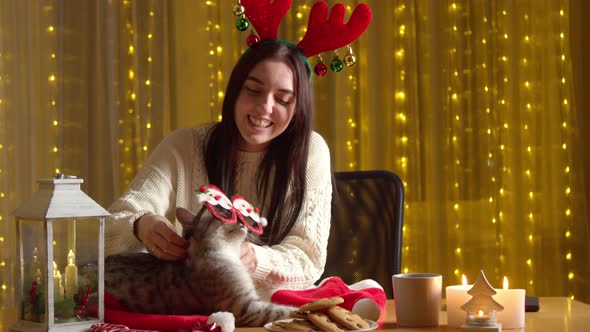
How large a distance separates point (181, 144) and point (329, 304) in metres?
0.97

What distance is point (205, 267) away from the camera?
1.23m

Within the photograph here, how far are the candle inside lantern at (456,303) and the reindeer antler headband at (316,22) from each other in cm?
84

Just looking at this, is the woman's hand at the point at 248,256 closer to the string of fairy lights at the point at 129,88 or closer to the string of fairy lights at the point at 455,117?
the string of fairy lights at the point at 129,88

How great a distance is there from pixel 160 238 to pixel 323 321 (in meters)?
0.42

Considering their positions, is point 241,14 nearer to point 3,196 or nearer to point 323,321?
point 323,321

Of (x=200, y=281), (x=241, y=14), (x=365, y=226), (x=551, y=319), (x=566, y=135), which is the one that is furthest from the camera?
(x=566, y=135)

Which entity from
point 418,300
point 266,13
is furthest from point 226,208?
point 266,13

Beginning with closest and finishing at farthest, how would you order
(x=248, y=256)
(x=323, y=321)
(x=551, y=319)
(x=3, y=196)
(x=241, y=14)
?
(x=323, y=321), (x=551, y=319), (x=248, y=256), (x=241, y=14), (x=3, y=196)

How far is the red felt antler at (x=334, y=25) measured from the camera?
1923mm

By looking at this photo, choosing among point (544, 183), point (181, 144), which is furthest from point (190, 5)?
point (544, 183)

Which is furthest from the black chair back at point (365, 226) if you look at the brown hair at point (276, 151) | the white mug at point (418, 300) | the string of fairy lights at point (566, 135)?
the string of fairy lights at point (566, 135)

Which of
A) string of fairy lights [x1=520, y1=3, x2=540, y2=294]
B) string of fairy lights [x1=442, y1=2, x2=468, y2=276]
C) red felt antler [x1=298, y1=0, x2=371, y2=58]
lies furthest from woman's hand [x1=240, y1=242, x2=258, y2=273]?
string of fairy lights [x1=520, y1=3, x2=540, y2=294]

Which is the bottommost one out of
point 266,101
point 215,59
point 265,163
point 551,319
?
point 551,319

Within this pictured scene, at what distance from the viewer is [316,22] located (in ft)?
6.38
